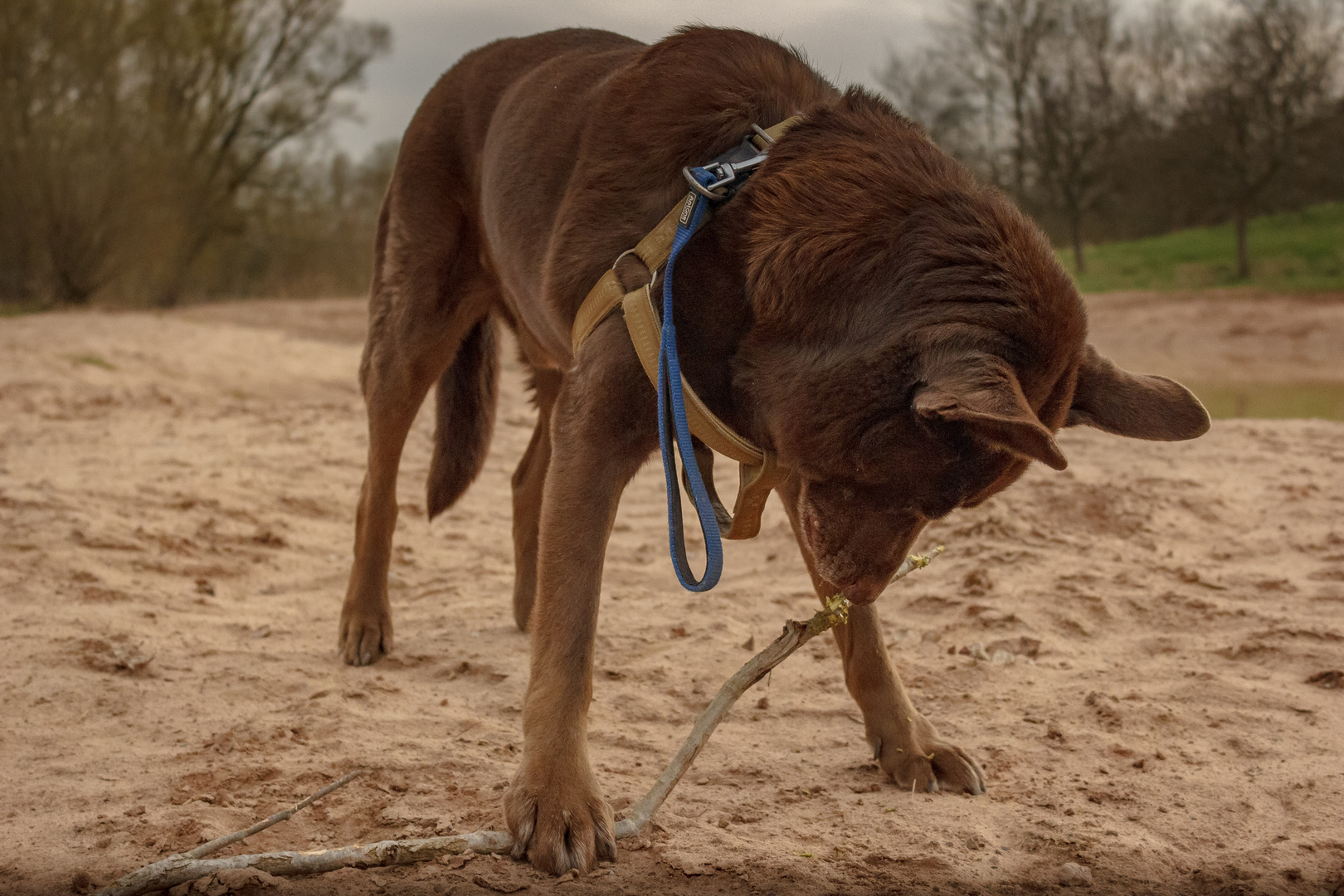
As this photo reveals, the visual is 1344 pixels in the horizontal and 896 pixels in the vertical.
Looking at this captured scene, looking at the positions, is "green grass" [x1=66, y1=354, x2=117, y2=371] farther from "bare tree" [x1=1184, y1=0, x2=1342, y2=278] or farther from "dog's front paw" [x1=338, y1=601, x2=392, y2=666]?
"bare tree" [x1=1184, y1=0, x2=1342, y2=278]

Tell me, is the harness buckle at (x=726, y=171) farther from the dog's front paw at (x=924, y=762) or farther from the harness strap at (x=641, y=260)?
the dog's front paw at (x=924, y=762)

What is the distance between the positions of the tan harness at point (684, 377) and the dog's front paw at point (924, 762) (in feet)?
2.28

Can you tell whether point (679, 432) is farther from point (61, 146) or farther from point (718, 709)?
point (61, 146)

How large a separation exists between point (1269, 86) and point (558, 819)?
2997 centimetres

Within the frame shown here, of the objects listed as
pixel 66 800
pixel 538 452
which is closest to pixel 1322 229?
pixel 538 452

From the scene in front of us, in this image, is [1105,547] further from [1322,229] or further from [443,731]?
[1322,229]

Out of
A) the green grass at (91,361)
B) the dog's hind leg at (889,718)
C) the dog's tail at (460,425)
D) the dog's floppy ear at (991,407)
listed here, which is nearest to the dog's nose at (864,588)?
the dog's hind leg at (889,718)

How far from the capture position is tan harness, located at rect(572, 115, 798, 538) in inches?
99.3

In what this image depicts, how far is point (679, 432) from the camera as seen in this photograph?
2.46 meters

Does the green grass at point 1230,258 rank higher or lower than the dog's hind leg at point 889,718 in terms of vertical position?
higher

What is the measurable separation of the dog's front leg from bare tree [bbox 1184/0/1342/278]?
27384 millimetres

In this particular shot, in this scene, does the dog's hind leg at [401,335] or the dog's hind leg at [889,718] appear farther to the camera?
the dog's hind leg at [401,335]

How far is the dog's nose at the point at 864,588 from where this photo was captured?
8.36 ft

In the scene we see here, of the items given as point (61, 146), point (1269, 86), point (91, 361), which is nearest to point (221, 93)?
point (61, 146)
